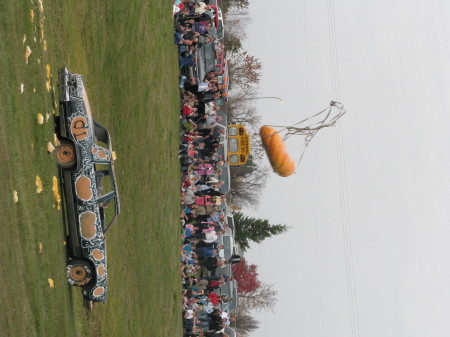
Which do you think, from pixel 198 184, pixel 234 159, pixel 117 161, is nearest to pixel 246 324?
pixel 234 159

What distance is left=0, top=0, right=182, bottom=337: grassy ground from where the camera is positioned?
29.9ft

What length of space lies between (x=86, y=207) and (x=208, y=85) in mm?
16039

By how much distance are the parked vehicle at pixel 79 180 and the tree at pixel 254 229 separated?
1716 inches

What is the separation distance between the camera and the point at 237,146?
110 feet

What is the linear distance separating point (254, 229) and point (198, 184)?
29.2 metres

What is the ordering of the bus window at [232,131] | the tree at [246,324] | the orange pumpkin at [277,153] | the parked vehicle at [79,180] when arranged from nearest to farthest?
1. the orange pumpkin at [277,153]
2. the parked vehicle at [79,180]
3. the bus window at [232,131]
4. the tree at [246,324]

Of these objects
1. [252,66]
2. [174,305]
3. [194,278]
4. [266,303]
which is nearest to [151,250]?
[174,305]

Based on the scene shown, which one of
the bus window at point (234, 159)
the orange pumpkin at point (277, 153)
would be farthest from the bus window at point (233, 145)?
the orange pumpkin at point (277, 153)

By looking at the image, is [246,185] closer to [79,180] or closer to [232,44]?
[232,44]

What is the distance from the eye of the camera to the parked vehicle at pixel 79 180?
11.2 metres

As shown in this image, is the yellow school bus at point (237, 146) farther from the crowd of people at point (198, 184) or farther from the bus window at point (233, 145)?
the crowd of people at point (198, 184)

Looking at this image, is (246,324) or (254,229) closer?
(254,229)

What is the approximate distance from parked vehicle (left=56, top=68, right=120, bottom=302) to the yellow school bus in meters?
21.9

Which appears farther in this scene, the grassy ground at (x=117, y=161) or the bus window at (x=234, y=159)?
the bus window at (x=234, y=159)
